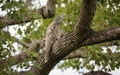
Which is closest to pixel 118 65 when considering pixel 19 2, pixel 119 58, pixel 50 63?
pixel 119 58

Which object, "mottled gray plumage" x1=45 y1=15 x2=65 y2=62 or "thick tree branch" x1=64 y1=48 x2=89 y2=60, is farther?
"thick tree branch" x1=64 y1=48 x2=89 y2=60

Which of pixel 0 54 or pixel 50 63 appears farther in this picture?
pixel 50 63

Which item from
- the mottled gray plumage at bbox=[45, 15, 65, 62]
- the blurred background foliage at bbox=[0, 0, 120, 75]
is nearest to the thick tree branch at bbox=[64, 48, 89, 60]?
the blurred background foliage at bbox=[0, 0, 120, 75]

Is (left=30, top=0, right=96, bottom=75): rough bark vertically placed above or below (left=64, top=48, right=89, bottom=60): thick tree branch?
above

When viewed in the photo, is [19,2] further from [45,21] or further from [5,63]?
[45,21]

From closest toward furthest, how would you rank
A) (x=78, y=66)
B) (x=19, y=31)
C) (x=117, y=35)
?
(x=117, y=35)
(x=19, y=31)
(x=78, y=66)

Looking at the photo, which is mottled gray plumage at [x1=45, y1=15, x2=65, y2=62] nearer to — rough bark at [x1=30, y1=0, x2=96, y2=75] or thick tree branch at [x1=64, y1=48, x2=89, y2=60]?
rough bark at [x1=30, y1=0, x2=96, y2=75]

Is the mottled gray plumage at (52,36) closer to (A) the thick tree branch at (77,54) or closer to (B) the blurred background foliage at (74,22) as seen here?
(B) the blurred background foliage at (74,22)

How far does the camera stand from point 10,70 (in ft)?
19.6

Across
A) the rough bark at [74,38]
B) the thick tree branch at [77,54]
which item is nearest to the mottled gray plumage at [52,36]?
the rough bark at [74,38]

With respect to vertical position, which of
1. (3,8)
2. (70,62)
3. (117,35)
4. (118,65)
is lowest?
(70,62)

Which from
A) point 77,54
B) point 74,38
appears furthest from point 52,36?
point 77,54

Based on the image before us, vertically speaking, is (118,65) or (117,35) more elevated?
(117,35)

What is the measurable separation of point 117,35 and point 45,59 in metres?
1.90
